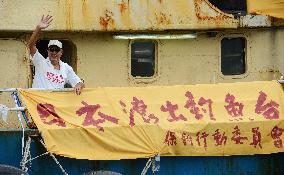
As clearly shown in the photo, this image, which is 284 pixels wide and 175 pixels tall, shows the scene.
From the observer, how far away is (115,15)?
9.97 meters

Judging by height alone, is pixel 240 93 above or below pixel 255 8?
below

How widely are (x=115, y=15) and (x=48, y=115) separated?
2524mm

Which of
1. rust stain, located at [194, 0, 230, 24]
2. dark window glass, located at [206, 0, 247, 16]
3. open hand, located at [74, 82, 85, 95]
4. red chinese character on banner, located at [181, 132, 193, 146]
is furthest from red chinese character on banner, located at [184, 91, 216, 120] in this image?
dark window glass, located at [206, 0, 247, 16]

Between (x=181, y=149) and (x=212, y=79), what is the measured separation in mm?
2352

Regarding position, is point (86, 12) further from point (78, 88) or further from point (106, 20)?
point (78, 88)

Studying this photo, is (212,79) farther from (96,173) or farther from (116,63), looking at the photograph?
(96,173)

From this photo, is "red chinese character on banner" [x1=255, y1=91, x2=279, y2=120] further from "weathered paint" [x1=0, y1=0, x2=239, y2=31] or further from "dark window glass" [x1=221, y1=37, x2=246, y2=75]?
"weathered paint" [x1=0, y1=0, x2=239, y2=31]

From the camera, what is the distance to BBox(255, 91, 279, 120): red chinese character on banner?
9.40 metres

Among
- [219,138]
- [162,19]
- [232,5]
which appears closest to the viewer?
[219,138]

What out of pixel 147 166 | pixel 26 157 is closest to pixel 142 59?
pixel 147 166

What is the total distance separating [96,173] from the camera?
317 inches

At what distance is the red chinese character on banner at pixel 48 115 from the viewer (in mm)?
8500

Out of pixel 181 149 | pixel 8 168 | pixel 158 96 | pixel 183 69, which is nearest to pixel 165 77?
pixel 183 69

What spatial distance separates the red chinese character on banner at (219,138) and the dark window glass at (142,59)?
2155 mm
